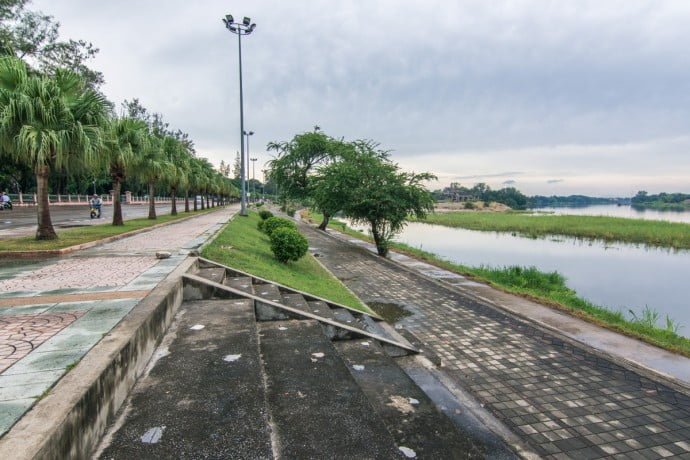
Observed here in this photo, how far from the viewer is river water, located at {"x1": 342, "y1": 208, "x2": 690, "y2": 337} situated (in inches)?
470

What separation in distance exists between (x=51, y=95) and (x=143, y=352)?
9468 millimetres

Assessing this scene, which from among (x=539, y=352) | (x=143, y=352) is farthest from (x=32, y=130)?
(x=539, y=352)

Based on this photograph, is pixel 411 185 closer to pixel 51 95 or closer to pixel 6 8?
pixel 51 95

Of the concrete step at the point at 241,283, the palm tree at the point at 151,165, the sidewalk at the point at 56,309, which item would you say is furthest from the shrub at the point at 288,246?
the palm tree at the point at 151,165

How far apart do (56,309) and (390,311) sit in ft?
19.4

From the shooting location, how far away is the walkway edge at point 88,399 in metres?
1.92

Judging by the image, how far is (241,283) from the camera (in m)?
6.93

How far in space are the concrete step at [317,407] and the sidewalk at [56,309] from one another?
5.01 feet

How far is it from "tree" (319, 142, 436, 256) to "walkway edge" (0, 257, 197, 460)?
13268 mm

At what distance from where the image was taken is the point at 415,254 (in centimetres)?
1731

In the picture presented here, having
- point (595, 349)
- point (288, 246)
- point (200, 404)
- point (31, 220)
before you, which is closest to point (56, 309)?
point (200, 404)

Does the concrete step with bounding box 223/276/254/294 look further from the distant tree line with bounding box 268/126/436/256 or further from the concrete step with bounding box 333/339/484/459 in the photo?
the distant tree line with bounding box 268/126/436/256

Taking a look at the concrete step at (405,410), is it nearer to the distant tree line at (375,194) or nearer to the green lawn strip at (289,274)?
the green lawn strip at (289,274)

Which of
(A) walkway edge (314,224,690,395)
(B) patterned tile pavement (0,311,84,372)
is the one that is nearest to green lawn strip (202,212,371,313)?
(A) walkway edge (314,224,690,395)
